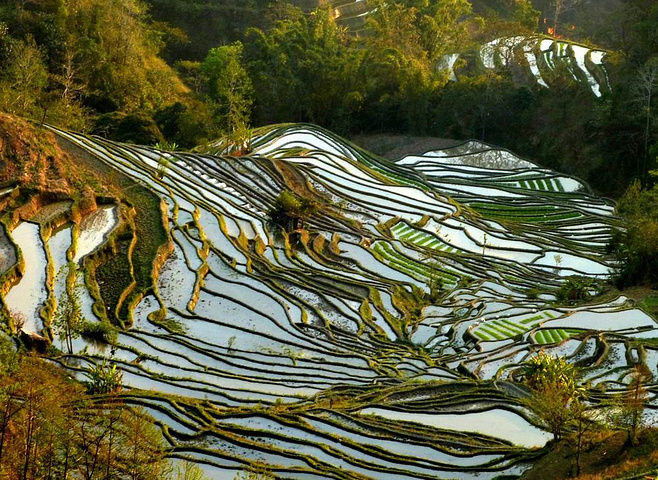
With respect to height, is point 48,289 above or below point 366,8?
below

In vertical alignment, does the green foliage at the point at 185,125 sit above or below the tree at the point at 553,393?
above

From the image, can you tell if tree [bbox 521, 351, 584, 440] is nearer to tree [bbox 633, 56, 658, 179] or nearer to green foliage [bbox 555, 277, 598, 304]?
green foliage [bbox 555, 277, 598, 304]

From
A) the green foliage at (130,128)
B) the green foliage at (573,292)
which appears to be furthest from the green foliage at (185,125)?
the green foliage at (573,292)

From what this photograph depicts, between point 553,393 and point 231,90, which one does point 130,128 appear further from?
point 553,393

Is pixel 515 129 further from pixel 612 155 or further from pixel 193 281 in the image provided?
pixel 193 281

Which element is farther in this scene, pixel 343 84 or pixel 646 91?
pixel 343 84

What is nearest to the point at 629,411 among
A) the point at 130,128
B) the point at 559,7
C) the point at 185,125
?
the point at 130,128

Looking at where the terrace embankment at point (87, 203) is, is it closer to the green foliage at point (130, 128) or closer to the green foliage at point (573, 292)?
the green foliage at point (573, 292)

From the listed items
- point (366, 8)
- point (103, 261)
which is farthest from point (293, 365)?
point (366, 8)
